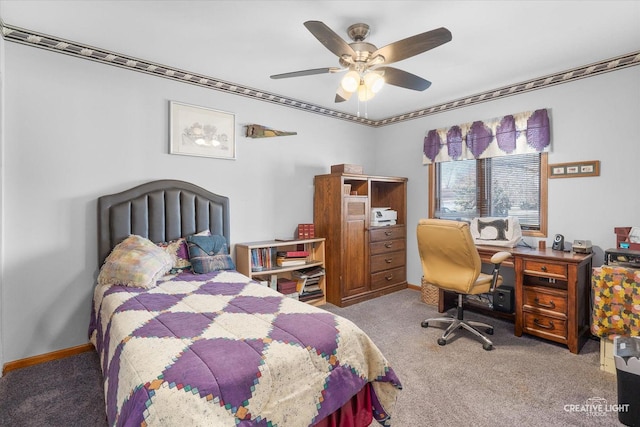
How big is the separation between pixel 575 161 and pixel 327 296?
10.1 feet

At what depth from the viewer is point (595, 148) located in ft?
9.78

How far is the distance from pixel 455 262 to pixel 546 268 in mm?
829

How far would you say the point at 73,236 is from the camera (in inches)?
103

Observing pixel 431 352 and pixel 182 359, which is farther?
pixel 431 352

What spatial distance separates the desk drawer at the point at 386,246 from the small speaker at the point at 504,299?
1.40 m

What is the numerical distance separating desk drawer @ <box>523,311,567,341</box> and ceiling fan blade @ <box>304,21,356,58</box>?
2.80 metres

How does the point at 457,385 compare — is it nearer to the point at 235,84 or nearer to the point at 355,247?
the point at 355,247

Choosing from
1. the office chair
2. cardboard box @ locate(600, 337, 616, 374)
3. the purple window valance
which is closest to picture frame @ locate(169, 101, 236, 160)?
the office chair

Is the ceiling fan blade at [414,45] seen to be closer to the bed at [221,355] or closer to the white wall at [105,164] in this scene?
the bed at [221,355]

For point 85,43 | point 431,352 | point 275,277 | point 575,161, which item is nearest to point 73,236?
point 85,43

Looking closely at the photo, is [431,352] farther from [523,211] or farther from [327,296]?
[523,211]

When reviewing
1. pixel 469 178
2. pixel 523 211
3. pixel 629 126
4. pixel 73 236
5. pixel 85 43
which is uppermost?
pixel 85 43

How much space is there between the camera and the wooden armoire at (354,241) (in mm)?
3824

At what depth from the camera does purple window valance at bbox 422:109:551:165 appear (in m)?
3.29
